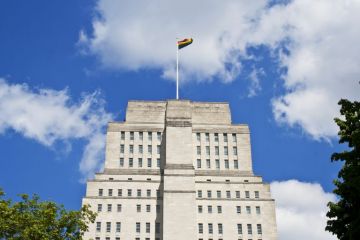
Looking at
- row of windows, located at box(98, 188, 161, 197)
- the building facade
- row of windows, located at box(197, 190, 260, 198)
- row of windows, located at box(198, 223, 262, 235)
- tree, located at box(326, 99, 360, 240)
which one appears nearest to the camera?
tree, located at box(326, 99, 360, 240)

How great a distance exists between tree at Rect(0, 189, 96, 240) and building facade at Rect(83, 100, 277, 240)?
47.1 m

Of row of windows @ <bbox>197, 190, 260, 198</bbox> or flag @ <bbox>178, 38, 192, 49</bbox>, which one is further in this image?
flag @ <bbox>178, 38, 192, 49</bbox>

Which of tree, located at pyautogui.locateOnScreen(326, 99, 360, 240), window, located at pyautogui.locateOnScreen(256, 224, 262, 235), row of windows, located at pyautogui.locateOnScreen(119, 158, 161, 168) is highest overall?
row of windows, located at pyautogui.locateOnScreen(119, 158, 161, 168)

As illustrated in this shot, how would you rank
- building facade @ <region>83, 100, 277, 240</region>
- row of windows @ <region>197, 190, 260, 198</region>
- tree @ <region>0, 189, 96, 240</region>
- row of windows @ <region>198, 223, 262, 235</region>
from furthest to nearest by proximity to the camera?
row of windows @ <region>197, 190, 260, 198</region> < row of windows @ <region>198, 223, 262, 235</region> < building facade @ <region>83, 100, 277, 240</region> < tree @ <region>0, 189, 96, 240</region>

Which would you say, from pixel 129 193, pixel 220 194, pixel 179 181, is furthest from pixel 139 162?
pixel 220 194

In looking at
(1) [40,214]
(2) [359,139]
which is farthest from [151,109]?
(2) [359,139]

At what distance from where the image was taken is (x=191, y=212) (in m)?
90.6

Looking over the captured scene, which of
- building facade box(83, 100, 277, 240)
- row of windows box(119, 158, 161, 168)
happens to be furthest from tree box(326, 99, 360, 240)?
row of windows box(119, 158, 161, 168)

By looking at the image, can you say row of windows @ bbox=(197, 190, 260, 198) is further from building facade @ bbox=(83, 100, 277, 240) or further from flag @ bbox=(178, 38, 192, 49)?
flag @ bbox=(178, 38, 192, 49)

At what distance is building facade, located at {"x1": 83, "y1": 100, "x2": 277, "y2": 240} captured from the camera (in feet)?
299

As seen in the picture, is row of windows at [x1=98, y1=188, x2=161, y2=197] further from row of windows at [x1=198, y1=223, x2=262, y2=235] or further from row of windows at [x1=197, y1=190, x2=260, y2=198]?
row of windows at [x1=198, y1=223, x2=262, y2=235]

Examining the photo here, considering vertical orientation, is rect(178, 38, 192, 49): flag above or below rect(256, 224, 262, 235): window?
above

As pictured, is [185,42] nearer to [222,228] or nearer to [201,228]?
[201,228]

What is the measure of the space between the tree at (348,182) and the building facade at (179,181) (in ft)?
181
